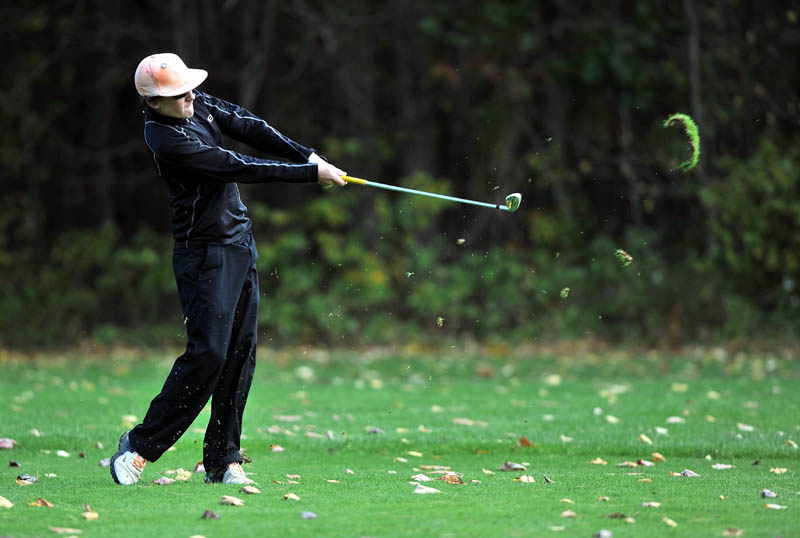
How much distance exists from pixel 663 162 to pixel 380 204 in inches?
168

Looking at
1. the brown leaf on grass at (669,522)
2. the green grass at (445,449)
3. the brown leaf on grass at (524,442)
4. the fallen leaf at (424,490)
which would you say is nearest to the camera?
the brown leaf on grass at (669,522)

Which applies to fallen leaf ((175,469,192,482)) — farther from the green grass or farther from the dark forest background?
the dark forest background

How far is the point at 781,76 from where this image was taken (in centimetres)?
1586

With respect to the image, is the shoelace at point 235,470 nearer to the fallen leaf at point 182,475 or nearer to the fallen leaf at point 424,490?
the fallen leaf at point 182,475

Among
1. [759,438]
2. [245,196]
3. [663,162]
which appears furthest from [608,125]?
[759,438]

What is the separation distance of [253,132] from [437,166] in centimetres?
1421

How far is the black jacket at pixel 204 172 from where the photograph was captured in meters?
5.50

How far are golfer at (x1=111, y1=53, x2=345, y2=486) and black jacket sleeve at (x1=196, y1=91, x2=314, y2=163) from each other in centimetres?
8

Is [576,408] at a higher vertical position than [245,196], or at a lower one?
lower

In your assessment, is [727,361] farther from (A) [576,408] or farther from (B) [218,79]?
(B) [218,79]

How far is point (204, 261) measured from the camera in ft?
18.6

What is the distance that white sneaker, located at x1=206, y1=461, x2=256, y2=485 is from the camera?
5.87 meters

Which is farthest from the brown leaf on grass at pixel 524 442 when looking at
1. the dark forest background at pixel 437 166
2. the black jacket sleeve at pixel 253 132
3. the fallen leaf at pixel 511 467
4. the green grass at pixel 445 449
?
the dark forest background at pixel 437 166

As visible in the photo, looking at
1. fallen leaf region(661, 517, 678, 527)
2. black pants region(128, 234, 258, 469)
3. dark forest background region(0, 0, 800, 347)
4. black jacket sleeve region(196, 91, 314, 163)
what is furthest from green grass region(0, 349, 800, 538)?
dark forest background region(0, 0, 800, 347)
